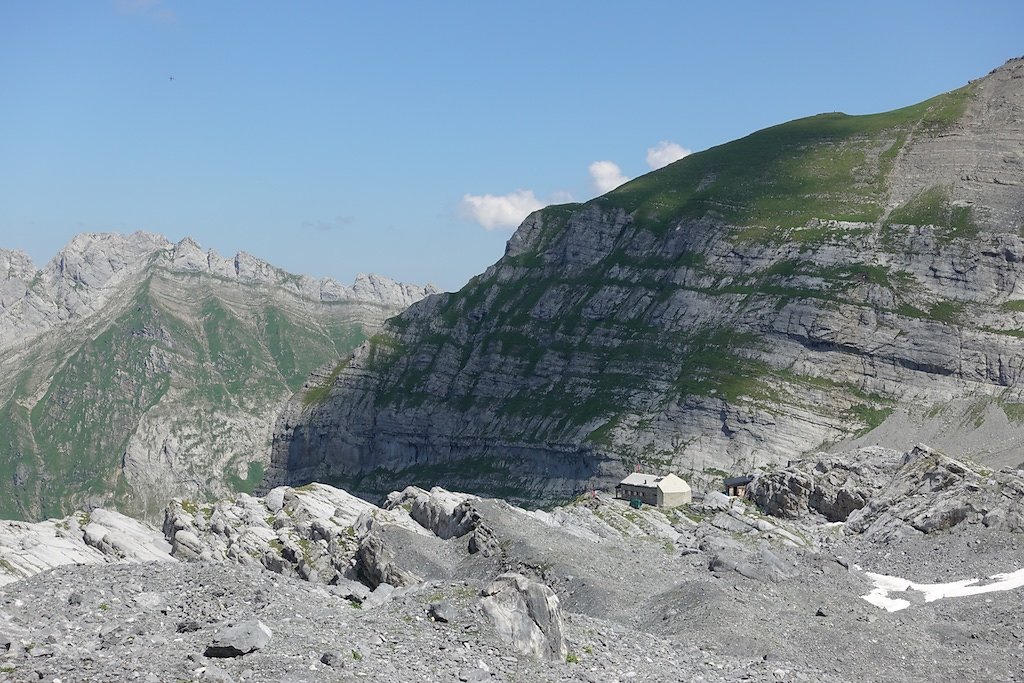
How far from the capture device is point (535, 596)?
176 feet

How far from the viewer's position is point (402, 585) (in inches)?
3538

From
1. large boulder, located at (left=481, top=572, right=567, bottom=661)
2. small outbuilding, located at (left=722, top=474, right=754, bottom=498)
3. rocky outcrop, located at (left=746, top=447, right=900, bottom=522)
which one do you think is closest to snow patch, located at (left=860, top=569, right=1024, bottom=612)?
rocky outcrop, located at (left=746, top=447, right=900, bottom=522)

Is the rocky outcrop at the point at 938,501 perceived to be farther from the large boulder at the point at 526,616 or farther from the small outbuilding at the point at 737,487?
the large boulder at the point at 526,616

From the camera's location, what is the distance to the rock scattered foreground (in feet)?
158

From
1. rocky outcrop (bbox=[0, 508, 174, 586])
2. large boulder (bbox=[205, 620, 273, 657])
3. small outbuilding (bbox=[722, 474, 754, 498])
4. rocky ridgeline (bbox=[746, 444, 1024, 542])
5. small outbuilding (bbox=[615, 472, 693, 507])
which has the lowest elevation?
small outbuilding (bbox=[722, 474, 754, 498])

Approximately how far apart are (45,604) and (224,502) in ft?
219

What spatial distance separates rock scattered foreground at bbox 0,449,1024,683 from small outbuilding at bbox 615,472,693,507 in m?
14.3

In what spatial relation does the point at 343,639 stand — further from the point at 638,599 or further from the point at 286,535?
the point at 286,535

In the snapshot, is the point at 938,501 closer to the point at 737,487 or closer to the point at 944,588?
the point at 944,588

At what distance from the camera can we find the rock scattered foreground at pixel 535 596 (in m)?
48.3

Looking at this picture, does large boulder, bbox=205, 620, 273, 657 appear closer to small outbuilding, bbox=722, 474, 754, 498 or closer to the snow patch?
the snow patch

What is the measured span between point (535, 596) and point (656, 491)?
9717cm

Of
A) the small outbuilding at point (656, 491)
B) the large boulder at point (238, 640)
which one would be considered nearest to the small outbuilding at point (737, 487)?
the small outbuilding at point (656, 491)

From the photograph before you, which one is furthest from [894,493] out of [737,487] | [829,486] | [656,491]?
[737,487]
